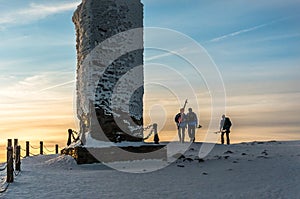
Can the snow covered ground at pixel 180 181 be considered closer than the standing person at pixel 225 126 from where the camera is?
Yes

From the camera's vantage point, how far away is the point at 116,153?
14.0 m

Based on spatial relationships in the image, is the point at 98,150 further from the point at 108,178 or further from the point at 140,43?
the point at 140,43

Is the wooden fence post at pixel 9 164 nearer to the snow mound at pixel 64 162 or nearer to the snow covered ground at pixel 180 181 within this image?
the snow covered ground at pixel 180 181

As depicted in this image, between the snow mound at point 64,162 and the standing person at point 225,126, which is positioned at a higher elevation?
the standing person at point 225,126

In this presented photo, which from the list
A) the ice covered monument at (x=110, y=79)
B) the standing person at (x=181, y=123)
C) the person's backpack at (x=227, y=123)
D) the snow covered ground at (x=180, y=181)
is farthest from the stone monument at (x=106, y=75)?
the person's backpack at (x=227, y=123)

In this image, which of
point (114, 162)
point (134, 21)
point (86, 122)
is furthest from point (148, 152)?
point (134, 21)

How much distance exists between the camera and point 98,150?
13.8 m

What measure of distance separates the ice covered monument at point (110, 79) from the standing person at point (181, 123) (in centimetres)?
473

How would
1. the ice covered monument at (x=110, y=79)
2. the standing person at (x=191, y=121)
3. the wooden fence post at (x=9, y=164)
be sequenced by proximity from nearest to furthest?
the wooden fence post at (x=9, y=164) → the ice covered monument at (x=110, y=79) → the standing person at (x=191, y=121)

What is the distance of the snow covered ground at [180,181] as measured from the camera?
844 cm

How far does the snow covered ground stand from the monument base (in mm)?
348

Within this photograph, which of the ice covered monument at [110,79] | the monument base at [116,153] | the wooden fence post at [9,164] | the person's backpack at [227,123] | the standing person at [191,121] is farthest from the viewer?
the person's backpack at [227,123]

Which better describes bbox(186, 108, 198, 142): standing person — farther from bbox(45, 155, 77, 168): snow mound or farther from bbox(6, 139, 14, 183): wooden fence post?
bbox(6, 139, 14, 183): wooden fence post

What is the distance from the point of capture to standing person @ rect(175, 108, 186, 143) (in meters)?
19.9
